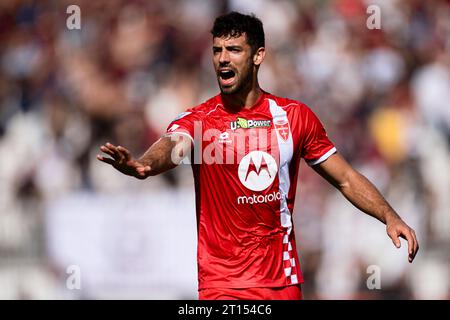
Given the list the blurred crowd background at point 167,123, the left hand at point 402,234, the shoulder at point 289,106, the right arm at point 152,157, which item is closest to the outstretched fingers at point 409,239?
the left hand at point 402,234

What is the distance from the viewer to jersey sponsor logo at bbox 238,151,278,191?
20.6ft

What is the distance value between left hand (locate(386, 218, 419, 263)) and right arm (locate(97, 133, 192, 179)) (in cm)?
154

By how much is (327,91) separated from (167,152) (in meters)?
4.84

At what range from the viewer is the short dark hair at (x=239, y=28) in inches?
257

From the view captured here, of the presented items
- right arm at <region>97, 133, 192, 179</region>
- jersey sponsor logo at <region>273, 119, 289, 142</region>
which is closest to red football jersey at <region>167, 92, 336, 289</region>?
jersey sponsor logo at <region>273, 119, 289, 142</region>

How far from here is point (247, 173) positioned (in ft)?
20.7

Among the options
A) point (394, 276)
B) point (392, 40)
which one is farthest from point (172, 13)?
point (394, 276)

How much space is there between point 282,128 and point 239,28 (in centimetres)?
82

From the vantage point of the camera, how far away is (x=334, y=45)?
10797mm

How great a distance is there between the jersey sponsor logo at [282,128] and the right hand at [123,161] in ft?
4.03

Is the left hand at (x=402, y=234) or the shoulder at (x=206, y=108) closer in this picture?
the left hand at (x=402, y=234)

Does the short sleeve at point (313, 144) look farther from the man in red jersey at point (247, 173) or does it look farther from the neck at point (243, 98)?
the neck at point (243, 98)

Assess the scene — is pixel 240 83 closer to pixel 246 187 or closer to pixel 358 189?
pixel 246 187

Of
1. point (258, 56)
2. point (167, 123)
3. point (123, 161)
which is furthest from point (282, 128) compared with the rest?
point (167, 123)
